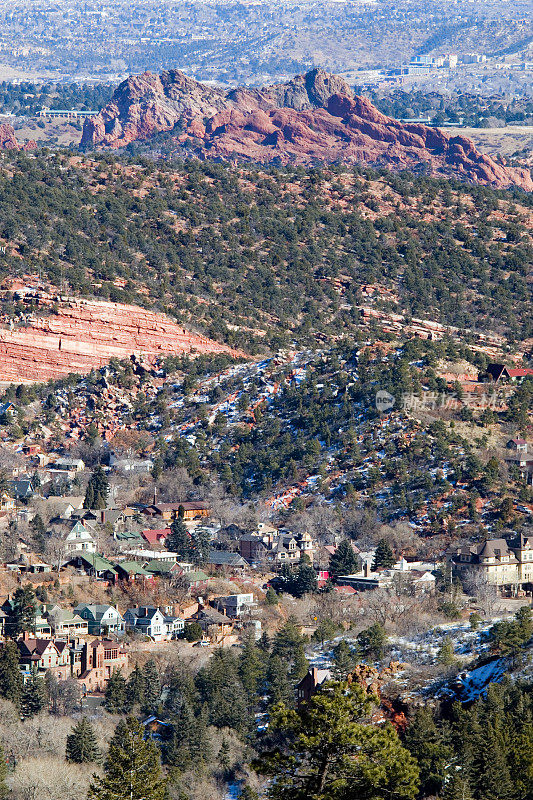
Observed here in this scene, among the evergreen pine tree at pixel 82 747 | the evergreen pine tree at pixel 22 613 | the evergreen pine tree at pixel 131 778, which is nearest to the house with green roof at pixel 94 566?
the evergreen pine tree at pixel 22 613

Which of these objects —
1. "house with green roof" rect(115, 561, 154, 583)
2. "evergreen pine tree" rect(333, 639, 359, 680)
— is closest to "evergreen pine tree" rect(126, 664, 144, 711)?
"evergreen pine tree" rect(333, 639, 359, 680)

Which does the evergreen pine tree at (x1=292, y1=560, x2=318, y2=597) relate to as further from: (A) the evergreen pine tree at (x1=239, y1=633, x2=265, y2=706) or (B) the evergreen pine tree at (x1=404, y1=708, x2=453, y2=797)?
(B) the evergreen pine tree at (x1=404, y1=708, x2=453, y2=797)

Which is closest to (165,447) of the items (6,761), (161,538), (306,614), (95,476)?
(95,476)

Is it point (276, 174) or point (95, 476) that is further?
point (276, 174)

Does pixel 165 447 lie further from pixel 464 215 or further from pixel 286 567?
pixel 464 215

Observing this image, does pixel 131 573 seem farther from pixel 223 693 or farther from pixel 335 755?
pixel 335 755
